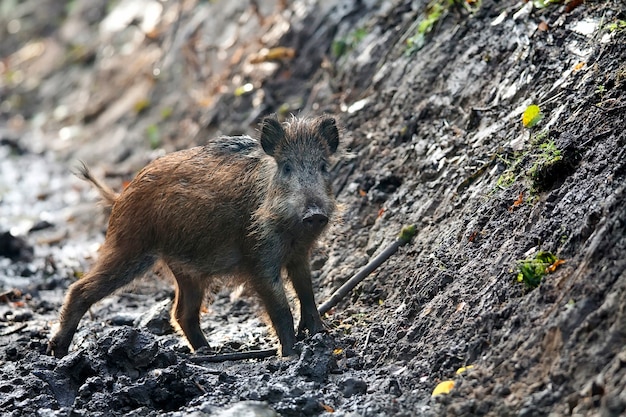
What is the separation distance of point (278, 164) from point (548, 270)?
2.77 meters

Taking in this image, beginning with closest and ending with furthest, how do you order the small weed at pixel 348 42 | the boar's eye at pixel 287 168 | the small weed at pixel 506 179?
the small weed at pixel 506 179, the boar's eye at pixel 287 168, the small weed at pixel 348 42

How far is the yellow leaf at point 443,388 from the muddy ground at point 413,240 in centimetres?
6

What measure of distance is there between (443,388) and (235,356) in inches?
88.5

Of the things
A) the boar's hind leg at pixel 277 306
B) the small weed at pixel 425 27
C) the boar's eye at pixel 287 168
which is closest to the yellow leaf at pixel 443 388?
the boar's hind leg at pixel 277 306

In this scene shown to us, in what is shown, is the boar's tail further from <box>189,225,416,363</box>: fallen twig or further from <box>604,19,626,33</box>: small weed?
<box>604,19,626,33</box>: small weed

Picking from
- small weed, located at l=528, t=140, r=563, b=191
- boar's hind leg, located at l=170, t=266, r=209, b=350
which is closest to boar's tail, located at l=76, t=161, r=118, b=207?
boar's hind leg, located at l=170, t=266, r=209, b=350

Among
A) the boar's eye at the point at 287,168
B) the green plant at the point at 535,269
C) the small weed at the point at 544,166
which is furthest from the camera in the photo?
the boar's eye at the point at 287,168

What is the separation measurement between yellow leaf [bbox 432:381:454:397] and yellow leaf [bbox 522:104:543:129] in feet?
Answer: 7.71

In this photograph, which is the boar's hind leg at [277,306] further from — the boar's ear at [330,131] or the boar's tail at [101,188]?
the boar's tail at [101,188]

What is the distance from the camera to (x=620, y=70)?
5.80 meters

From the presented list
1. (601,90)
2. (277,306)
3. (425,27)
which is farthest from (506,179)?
(425,27)

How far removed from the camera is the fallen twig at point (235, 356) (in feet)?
21.4

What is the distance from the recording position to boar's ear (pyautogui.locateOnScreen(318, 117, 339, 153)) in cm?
724

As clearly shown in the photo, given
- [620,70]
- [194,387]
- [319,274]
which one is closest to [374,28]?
[319,274]
